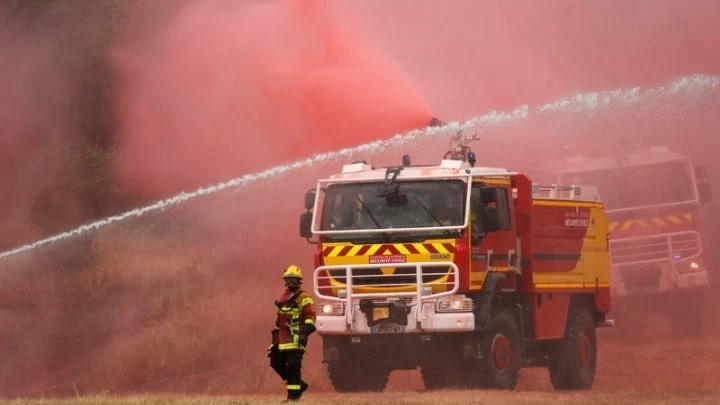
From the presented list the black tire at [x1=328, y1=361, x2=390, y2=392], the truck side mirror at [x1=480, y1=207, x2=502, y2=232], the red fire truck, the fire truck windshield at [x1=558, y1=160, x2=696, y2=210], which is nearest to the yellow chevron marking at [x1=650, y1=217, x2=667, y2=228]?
the red fire truck

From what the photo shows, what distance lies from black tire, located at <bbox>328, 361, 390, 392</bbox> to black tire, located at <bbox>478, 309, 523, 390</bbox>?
5.19 feet

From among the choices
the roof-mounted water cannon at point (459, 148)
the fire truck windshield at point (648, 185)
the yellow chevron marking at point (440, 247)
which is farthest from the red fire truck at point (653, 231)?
the yellow chevron marking at point (440, 247)

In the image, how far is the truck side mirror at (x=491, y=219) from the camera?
22594 mm

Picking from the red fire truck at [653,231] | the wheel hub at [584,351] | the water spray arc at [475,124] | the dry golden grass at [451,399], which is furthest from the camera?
the red fire truck at [653,231]

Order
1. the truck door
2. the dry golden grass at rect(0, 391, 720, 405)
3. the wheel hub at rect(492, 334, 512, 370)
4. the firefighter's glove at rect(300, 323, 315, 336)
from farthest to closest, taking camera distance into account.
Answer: the wheel hub at rect(492, 334, 512, 370), the truck door, the dry golden grass at rect(0, 391, 720, 405), the firefighter's glove at rect(300, 323, 315, 336)

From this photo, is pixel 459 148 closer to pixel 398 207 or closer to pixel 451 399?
pixel 398 207

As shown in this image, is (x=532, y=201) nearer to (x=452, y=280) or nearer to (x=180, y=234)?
(x=452, y=280)

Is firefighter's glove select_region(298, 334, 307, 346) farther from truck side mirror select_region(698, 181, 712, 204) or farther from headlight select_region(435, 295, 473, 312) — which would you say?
truck side mirror select_region(698, 181, 712, 204)

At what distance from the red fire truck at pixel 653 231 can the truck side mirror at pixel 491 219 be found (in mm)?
9708

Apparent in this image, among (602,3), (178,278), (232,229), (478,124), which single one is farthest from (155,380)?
(602,3)

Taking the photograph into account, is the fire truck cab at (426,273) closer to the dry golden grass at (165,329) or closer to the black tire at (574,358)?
the black tire at (574,358)

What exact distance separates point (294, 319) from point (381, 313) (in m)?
3.10

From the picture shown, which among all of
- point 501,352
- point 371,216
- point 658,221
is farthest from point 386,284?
point 658,221

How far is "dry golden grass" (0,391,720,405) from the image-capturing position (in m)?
20.0
